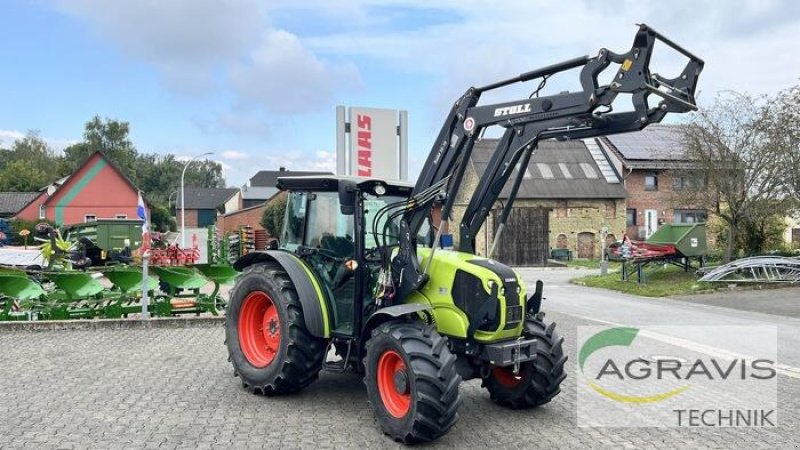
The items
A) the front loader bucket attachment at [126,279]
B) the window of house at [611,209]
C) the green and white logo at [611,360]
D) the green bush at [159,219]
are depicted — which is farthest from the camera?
the green bush at [159,219]

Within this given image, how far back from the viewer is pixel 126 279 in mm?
12672

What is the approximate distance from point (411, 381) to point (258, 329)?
2856 mm

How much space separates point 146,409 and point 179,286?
20.4 ft

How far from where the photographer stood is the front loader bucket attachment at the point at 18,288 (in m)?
11.9

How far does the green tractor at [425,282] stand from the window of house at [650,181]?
3767 centimetres

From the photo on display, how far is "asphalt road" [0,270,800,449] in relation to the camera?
5.71m

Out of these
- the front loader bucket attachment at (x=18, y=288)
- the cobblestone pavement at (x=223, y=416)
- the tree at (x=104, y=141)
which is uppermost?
the tree at (x=104, y=141)

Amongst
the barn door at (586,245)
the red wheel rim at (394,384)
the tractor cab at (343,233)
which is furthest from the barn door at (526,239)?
the red wheel rim at (394,384)

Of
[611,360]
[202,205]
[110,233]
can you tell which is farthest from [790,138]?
[202,205]

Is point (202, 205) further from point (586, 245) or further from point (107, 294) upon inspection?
point (107, 294)

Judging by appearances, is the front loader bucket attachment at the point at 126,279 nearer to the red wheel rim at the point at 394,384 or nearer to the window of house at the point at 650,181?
the red wheel rim at the point at 394,384

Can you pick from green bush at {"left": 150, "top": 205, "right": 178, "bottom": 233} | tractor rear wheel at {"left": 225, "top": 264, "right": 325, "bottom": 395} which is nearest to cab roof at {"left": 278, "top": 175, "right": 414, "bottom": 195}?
tractor rear wheel at {"left": 225, "top": 264, "right": 325, "bottom": 395}

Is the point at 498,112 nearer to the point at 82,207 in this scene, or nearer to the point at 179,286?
the point at 179,286

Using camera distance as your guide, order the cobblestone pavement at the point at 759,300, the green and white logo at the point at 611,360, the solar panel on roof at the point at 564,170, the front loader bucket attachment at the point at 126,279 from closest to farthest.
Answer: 1. the green and white logo at the point at 611,360
2. the front loader bucket attachment at the point at 126,279
3. the cobblestone pavement at the point at 759,300
4. the solar panel on roof at the point at 564,170
